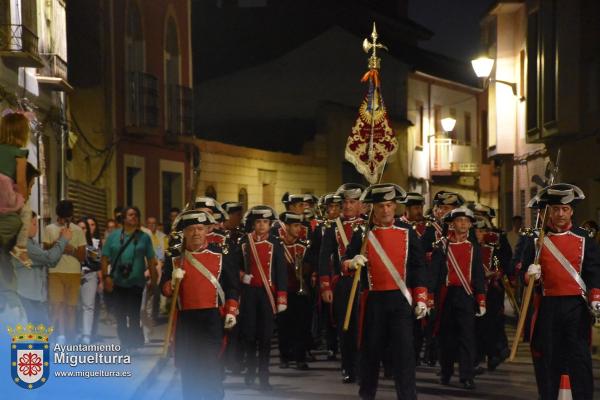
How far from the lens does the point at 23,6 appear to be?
20.9m

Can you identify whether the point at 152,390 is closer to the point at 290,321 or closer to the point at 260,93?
the point at 290,321

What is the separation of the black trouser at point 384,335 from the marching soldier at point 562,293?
1097 millimetres

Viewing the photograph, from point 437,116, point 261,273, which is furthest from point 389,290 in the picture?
point 437,116

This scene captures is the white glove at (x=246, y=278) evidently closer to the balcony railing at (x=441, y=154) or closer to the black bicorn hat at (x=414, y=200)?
the black bicorn hat at (x=414, y=200)

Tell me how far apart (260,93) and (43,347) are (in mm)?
38347

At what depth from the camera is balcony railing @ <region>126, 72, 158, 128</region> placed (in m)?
31.6

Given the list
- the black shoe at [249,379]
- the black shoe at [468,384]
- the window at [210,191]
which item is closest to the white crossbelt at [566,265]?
the black shoe at [468,384]

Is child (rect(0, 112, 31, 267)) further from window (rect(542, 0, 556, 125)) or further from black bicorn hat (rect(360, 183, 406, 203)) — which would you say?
window (rect(542, 0, 556, 125))

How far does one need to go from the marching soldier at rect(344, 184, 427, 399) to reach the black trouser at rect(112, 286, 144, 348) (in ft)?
17.0

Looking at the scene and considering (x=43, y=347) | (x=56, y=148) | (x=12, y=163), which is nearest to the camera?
(x=12, y=163)

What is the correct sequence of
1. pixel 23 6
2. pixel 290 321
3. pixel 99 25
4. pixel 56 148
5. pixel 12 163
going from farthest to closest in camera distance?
pixel 99 25 < pixel 56 148 < pixel 23 6 < pixel 290 321 < pixel 12 163

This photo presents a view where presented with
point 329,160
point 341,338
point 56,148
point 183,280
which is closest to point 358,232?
point 183,280

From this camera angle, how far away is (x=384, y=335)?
478 inches

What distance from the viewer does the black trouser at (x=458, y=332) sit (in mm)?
14672
